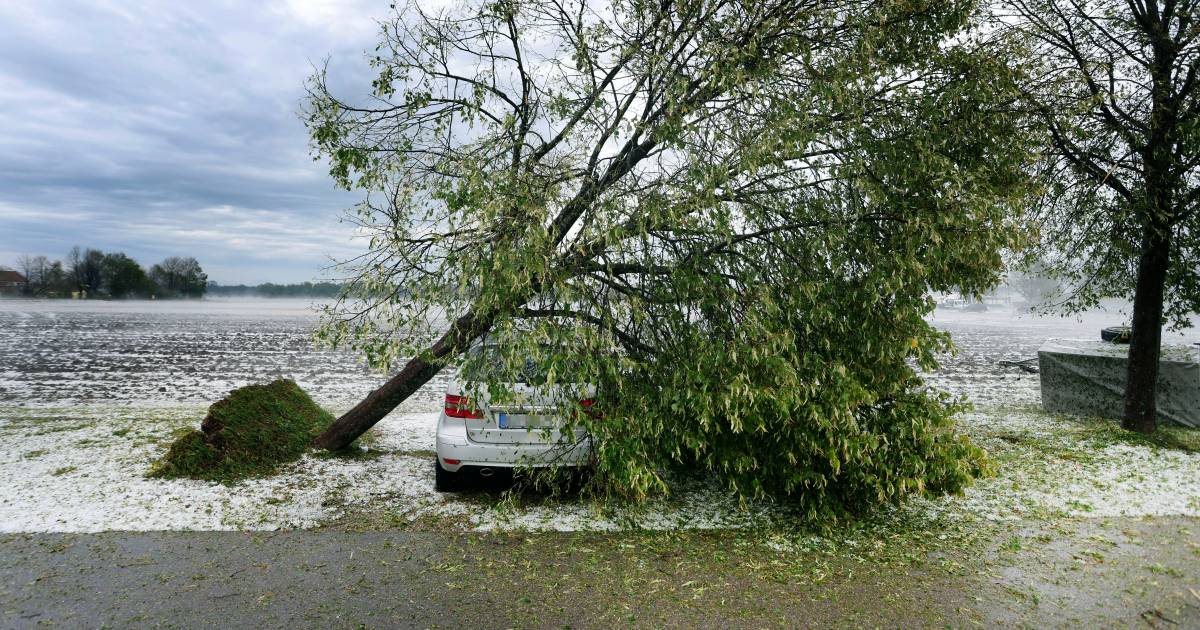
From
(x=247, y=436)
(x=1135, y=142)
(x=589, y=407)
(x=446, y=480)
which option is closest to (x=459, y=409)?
(x=446, y=480)

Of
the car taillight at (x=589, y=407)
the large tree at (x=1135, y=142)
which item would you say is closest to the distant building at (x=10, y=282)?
the car taillight at (x=589, y=407)

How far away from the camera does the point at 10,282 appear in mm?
79875

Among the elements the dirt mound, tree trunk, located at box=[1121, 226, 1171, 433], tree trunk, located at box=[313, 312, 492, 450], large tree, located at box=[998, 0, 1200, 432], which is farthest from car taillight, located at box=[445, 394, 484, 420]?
tree trunk, located at box=[1121, 226, 1171, 433]

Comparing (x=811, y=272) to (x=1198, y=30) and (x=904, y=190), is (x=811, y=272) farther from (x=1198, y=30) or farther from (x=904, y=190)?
(x=1198, y=30)

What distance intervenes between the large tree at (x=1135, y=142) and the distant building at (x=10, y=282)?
104032mm

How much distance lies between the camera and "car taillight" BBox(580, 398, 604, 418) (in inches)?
242

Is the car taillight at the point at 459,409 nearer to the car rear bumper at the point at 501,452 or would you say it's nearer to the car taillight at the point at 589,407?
the car rear bumper at the point at 501,452

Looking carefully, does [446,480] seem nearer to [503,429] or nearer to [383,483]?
[383,483]

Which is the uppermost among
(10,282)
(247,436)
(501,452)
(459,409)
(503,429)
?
(10,282)

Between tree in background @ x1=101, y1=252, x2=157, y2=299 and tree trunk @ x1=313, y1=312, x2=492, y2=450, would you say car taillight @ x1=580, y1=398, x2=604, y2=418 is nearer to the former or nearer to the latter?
tree trunk @ x1=313, y1=312, x2=492, y2=450

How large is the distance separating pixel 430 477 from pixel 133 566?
3164 mm

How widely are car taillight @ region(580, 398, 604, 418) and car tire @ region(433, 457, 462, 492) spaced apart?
2.01 metres

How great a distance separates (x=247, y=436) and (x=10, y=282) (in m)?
98.3

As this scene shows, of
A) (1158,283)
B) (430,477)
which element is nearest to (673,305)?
(430,477)
